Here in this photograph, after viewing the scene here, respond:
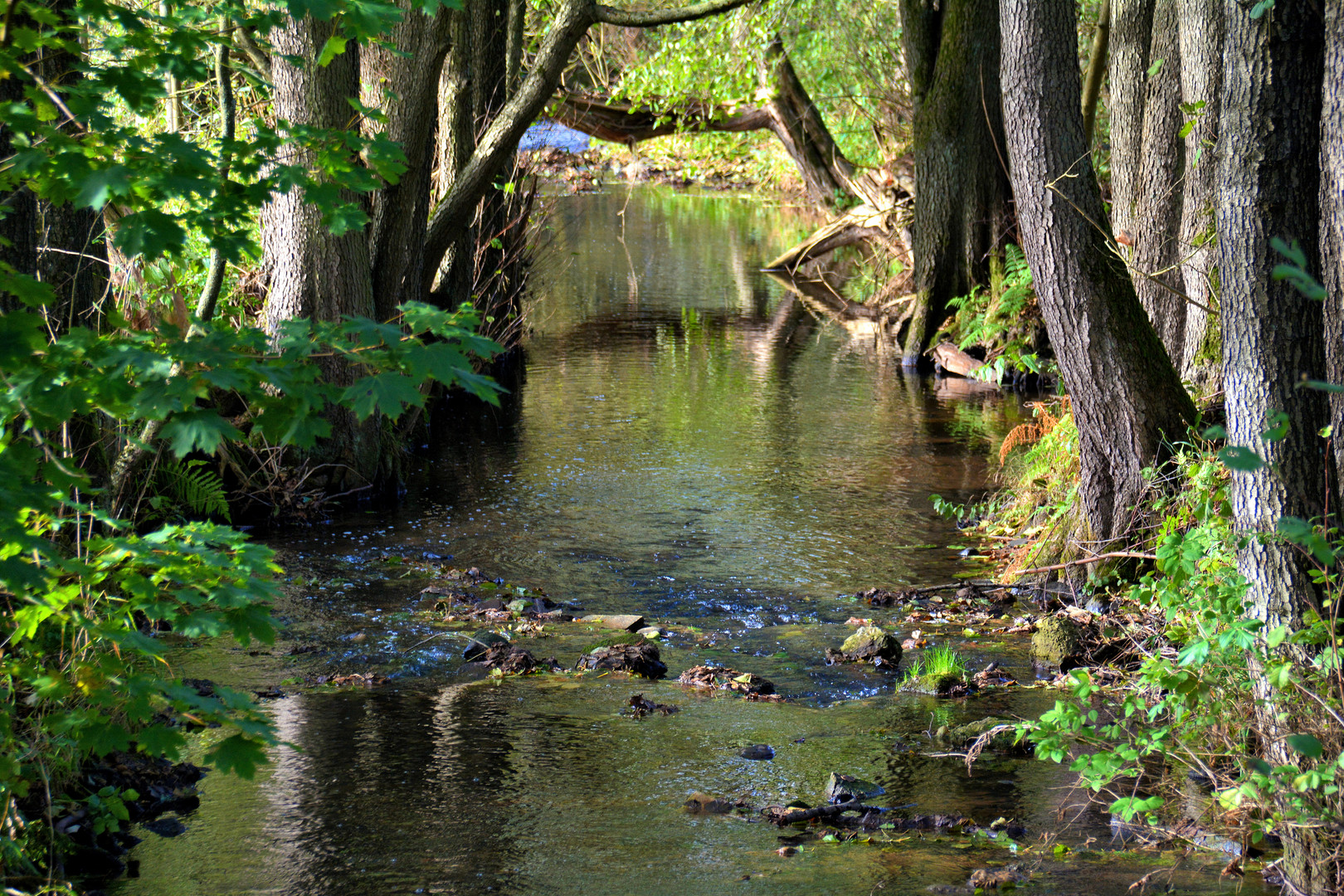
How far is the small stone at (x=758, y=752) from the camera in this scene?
479 cm

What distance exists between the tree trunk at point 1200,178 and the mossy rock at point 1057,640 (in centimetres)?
205

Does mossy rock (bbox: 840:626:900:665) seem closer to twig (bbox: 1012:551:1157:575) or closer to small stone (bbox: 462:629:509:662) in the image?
twig (bbox: 1012:551:1157:575)

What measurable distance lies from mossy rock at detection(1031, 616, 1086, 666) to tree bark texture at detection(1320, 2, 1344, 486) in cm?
202

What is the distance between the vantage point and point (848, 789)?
4406 millimetres

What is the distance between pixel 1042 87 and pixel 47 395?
5.25 metres

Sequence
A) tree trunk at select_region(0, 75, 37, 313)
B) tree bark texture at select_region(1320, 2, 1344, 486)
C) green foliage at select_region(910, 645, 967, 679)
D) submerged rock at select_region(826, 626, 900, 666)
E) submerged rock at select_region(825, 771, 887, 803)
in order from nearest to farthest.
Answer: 1. tree bark texture at select_region(1320, 2, 1344, 486)
2. submerged rock at select_region(825, 771, 887, 803)
3. tree trunk at select_region(0, 75, 37, 313)
4. green foliage at select_region(910, 645, 967, 679)
5. submerged rock at select_region(826, 626, 900, 666)

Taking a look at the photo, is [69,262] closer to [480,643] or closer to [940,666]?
[480,643]

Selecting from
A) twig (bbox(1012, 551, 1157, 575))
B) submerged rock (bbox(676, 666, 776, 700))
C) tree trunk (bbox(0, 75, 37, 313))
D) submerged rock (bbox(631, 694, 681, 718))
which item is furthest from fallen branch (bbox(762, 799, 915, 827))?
A: tree trunk (bbox(0, 75, 37, 313))

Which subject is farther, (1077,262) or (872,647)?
(1077,262)

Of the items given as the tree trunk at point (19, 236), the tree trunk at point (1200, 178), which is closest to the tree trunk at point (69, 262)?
the tree trunk at point (19, 236)

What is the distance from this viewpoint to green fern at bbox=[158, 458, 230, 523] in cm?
772

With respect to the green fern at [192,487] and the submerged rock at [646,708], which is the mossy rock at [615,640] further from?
the green fern at [192,487]

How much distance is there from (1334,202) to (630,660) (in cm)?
354

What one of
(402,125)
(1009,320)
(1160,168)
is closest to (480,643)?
(402,125)
